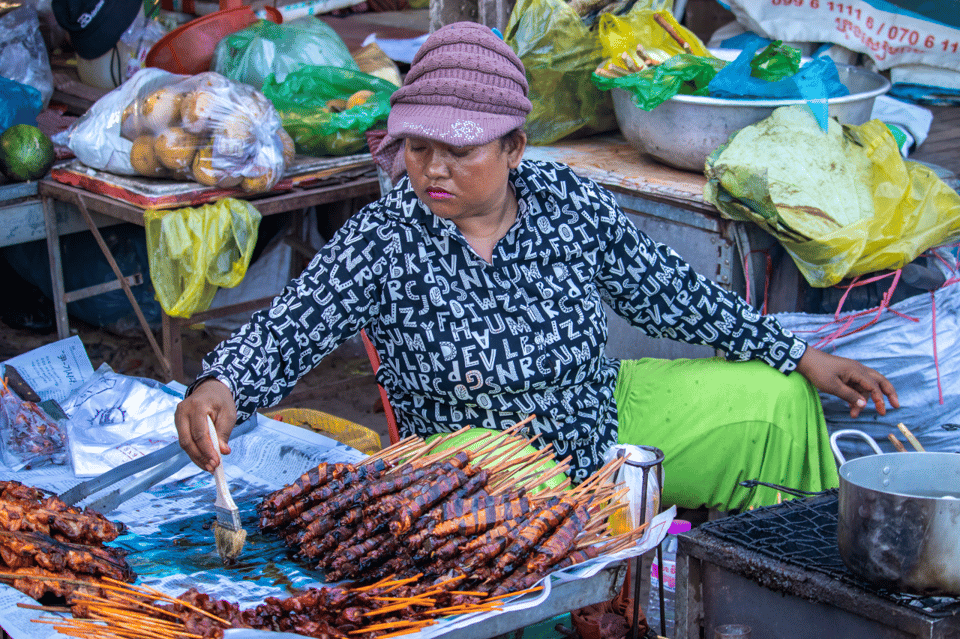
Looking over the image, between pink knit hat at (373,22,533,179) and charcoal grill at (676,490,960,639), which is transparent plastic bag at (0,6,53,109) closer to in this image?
pink knit hat at (373,22,533,179)

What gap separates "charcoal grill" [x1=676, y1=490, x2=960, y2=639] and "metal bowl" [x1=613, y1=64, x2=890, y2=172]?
151cm

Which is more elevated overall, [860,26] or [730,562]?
[860,26]

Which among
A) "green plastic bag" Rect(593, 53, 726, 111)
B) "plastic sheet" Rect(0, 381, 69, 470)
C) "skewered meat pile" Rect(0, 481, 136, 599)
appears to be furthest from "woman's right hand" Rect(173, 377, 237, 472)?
"green plastic bag" Rect(593, 53, 726, 111)

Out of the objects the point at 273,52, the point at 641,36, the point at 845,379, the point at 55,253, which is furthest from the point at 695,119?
the point at 55,253

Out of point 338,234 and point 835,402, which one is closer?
point 338,234

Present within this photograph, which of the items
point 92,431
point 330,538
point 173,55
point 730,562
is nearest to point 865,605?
point 730,562

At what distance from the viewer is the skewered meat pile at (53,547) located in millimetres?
1738

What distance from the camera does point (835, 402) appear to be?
301cm

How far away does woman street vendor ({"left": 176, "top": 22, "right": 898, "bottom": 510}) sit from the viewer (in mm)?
2184

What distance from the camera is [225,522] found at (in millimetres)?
1954

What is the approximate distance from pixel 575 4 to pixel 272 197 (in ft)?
4.97

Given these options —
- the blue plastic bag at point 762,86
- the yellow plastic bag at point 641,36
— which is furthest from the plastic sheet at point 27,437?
the blue plastic bag at point 762,86

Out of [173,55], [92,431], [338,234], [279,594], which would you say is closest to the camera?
[279,594]

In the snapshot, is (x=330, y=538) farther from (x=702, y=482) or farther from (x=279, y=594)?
(x=702, y=482)
